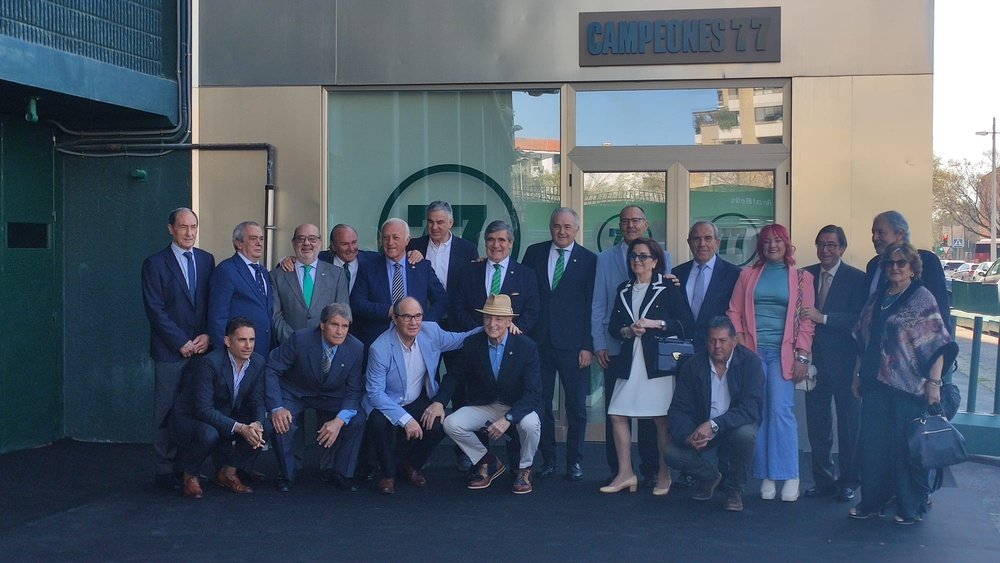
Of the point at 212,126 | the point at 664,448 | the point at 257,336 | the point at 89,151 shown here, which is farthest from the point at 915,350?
the point at 89,151

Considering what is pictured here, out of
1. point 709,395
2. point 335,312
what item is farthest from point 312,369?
point 709,395

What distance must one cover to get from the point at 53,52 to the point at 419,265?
9.49 feet

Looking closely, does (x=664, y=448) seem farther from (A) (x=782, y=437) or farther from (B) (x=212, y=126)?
(B) (x=212, y=126)

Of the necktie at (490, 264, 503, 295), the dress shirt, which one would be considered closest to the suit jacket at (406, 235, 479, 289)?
the dress shirt

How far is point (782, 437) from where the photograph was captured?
6.41 metres

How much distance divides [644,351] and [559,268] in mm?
917

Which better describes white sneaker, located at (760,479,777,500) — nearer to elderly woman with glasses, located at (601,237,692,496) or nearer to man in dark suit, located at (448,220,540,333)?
elderly woman with glasses, located at (601,237,692,496)

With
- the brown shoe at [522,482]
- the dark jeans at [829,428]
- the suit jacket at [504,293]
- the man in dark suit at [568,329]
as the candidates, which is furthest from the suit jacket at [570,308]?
the dark jeans at [829,428]

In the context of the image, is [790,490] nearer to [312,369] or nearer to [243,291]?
[312,369]

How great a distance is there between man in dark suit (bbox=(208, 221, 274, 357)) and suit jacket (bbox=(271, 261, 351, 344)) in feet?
0.40

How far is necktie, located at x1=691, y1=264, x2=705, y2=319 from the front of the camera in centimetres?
679

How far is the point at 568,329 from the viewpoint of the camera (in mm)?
7027

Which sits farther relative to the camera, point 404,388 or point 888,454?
point 404,388

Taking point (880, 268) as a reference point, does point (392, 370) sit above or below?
below
